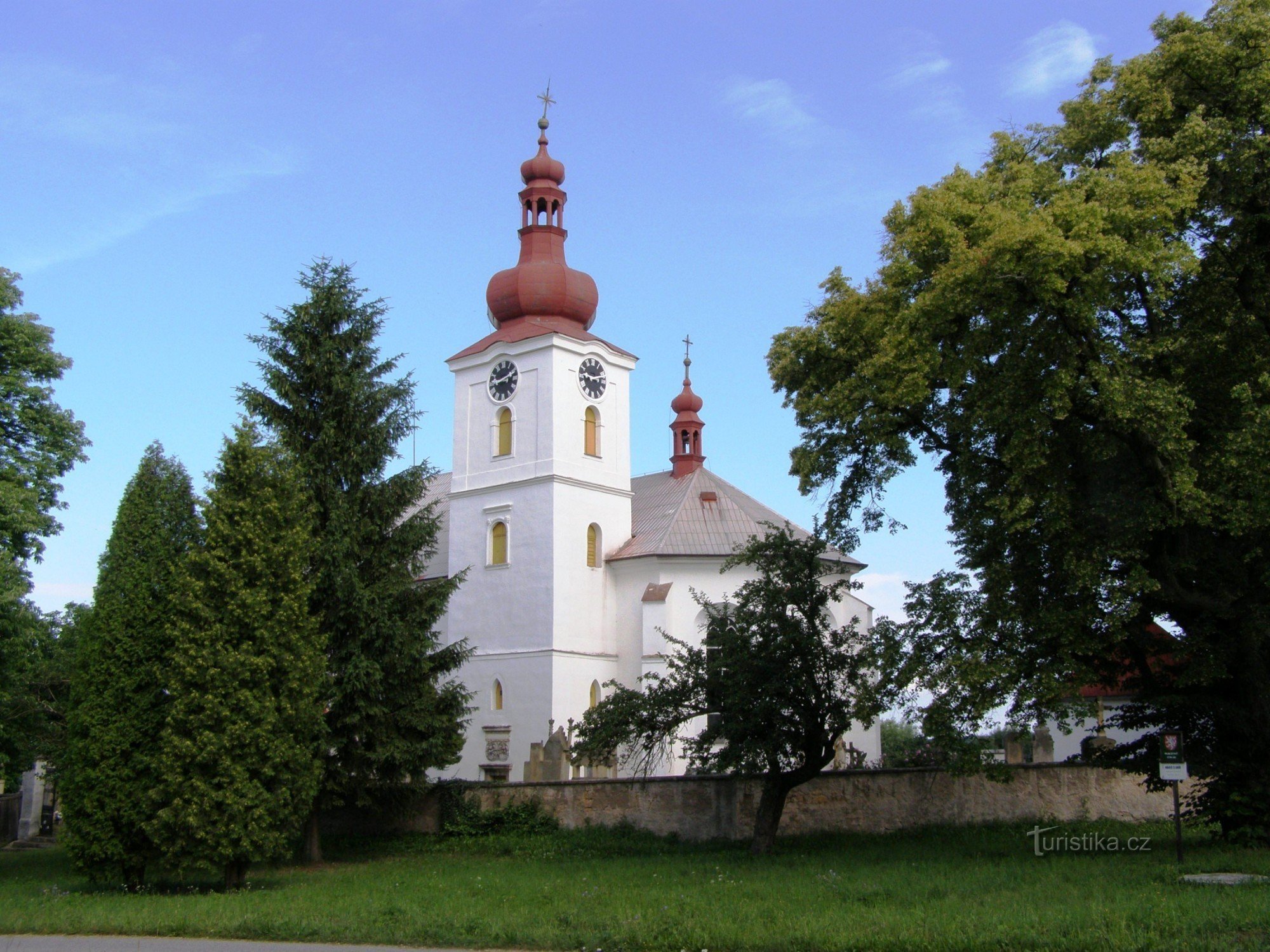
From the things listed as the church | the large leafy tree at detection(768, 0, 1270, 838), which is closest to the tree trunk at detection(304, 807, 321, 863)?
the large leafy tree at detection(768, 0, 1270, 838)

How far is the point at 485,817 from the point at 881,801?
25.1 ft

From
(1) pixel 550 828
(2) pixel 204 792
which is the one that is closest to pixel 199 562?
(2) pixel 204 792

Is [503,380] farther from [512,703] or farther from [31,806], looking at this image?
[31,806]

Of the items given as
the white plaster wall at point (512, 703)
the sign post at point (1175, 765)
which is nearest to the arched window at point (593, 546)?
the white plaster wall at point (512, 703)

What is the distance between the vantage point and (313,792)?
744 inches

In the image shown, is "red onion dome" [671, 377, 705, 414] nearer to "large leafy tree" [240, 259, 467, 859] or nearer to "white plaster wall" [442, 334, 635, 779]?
"white plaster wall" [442, 334, 635, 779]

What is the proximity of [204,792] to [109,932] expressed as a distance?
272 centimetres

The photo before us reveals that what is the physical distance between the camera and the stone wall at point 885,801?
843 inches

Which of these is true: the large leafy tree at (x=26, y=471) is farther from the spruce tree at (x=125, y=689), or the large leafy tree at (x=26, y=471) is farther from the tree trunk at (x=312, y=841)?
the tree trunk at (x=312, y=841)

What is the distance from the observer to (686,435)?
44.2 m

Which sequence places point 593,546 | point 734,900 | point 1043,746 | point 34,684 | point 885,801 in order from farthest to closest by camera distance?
point 593,546, point 34,684, point 1043,746, point 885,801, point 734,900

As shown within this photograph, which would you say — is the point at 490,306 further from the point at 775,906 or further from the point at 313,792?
the point at 775,906

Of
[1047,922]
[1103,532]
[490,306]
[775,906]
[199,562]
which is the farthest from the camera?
[490,306]

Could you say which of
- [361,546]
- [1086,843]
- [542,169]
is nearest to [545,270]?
[542,169]
